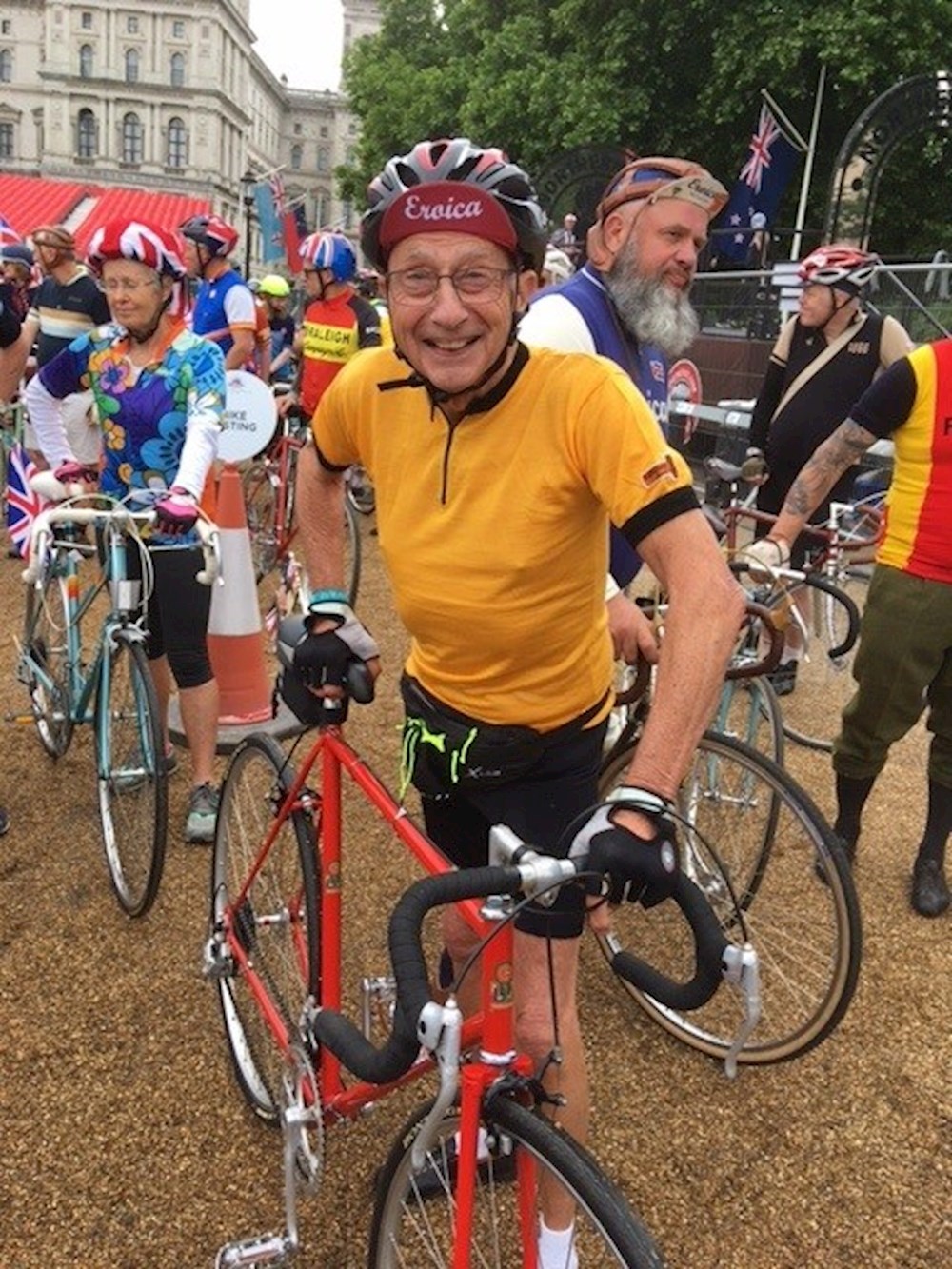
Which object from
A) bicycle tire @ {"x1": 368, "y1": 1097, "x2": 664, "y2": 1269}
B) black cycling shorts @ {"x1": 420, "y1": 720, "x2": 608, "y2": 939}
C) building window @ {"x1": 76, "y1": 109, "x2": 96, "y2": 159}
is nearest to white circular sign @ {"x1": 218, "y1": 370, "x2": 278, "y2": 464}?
black cycling shorts @ {"x1": 420, "y1": 720, "x2": 608, "y2": 939}

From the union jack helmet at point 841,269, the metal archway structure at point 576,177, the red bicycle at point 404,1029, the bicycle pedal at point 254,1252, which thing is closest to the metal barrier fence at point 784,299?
the union jack helmet at point 841,269

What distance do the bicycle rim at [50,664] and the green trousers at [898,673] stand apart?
3205 mm

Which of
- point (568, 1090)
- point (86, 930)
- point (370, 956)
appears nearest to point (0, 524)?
point (86, 930)

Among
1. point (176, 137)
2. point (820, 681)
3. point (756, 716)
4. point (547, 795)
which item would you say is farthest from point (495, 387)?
point (176, 137)

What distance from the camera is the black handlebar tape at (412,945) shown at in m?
1.33

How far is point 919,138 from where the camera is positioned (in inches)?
771

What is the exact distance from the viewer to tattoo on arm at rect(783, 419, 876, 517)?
372cm

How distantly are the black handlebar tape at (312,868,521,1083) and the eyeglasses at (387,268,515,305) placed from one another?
1005mm

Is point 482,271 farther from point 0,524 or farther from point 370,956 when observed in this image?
point 0,524

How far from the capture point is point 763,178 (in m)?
19.1

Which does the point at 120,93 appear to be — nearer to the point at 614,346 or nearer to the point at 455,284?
the point at 614,346

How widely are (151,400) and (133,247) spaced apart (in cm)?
52

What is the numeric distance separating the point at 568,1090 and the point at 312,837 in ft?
2.51

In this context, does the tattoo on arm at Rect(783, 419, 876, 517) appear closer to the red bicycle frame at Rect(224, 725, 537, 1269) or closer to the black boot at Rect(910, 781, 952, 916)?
the black boot at Rect(910, 781, 952, 916)
